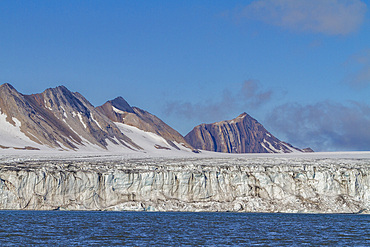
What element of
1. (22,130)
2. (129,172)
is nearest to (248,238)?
(129,172)

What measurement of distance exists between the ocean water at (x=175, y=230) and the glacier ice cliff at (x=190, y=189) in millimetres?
2069

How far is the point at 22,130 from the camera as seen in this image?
14638cm

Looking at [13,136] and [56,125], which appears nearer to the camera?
[13,136]

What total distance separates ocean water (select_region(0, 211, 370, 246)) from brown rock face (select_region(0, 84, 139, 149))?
105546 mm

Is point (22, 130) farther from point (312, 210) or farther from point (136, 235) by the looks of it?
point (136, 235)

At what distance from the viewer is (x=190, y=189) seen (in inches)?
1987

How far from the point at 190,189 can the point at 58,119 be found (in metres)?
129

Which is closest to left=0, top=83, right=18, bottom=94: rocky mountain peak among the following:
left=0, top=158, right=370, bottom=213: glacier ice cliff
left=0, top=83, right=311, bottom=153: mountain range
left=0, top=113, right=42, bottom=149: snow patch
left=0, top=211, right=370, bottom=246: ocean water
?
left=0, top=83, right=311, bottom=153: mountain range

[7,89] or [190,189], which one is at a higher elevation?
[7,89]

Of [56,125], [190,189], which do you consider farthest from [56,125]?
[190,189]

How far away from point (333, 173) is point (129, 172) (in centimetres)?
1874

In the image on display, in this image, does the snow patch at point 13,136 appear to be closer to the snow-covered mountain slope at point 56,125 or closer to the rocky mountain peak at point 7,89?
the snow-covered mountain slope at point 56,125

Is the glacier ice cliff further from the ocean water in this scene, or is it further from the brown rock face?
the brown rock face

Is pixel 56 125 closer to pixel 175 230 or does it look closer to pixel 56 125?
pixel 56 125
